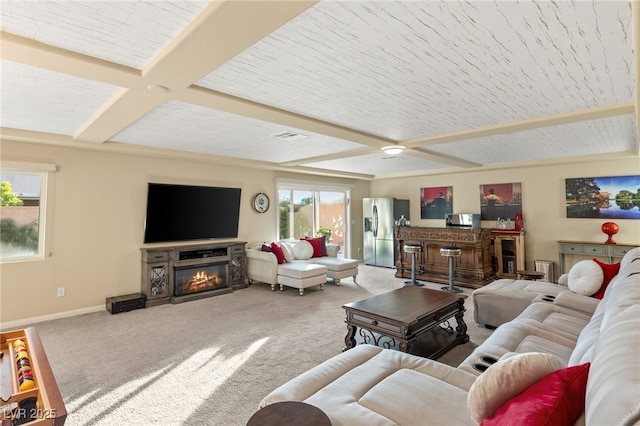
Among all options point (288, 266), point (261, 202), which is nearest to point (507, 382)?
point (288, 266)

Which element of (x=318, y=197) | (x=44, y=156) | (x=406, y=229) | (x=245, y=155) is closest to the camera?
(x=44, y=156)

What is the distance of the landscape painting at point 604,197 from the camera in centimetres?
514

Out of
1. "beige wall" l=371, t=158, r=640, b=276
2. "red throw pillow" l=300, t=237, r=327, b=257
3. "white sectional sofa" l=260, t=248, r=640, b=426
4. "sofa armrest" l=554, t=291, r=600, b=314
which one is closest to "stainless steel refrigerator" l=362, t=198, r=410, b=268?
"beige wall" l=371, t=158, r=640, b=276

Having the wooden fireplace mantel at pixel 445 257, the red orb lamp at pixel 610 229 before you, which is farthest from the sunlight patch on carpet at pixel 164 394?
the red orb lamp at pixel 610 229

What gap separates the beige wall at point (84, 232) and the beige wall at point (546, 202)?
5.96m

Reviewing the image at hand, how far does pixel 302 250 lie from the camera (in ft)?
20.6

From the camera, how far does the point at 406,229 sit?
22.4 ft

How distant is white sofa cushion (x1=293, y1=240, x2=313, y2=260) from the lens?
247 inches

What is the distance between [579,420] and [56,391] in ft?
7.33

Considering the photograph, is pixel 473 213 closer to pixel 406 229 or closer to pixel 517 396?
pixel 406 229

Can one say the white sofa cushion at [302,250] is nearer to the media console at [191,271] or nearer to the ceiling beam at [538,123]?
the media console at [191,271]

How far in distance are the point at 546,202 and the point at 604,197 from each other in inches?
32.5

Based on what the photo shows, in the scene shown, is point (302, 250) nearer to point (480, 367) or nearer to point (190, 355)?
point (190, 355)

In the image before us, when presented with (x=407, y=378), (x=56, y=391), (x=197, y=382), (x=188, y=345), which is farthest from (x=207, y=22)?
(x=188, y=345)
